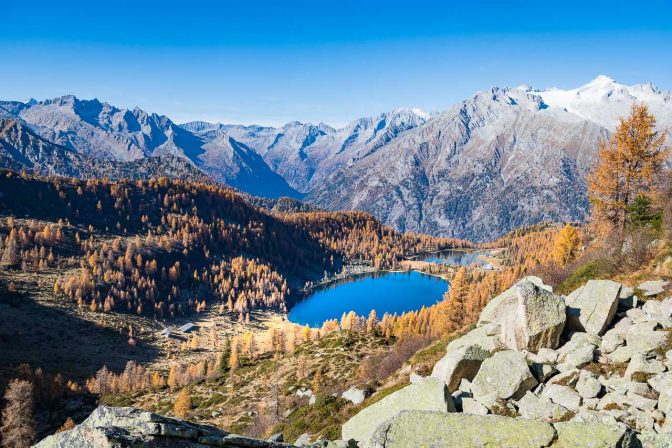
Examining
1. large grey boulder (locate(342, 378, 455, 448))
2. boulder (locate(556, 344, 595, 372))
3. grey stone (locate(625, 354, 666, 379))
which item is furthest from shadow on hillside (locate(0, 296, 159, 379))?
grey stone (locate(625, 354, 666, 379))

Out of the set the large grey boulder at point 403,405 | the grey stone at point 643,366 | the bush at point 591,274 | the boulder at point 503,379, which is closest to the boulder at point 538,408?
the boulder at point 503,379

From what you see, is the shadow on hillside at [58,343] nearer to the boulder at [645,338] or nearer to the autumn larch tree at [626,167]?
the autumn larch tree at [626,167]

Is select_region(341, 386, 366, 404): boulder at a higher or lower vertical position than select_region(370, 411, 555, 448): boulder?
lower

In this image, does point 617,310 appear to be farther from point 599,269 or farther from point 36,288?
point 36,288

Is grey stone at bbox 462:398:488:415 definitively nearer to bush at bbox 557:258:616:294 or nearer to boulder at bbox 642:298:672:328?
boulder at bbox 642:298:672:328

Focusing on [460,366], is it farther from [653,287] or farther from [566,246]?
[566,246]

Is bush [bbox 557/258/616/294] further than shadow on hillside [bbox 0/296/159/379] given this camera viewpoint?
No

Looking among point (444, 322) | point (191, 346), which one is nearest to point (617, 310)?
point (444, 322)
